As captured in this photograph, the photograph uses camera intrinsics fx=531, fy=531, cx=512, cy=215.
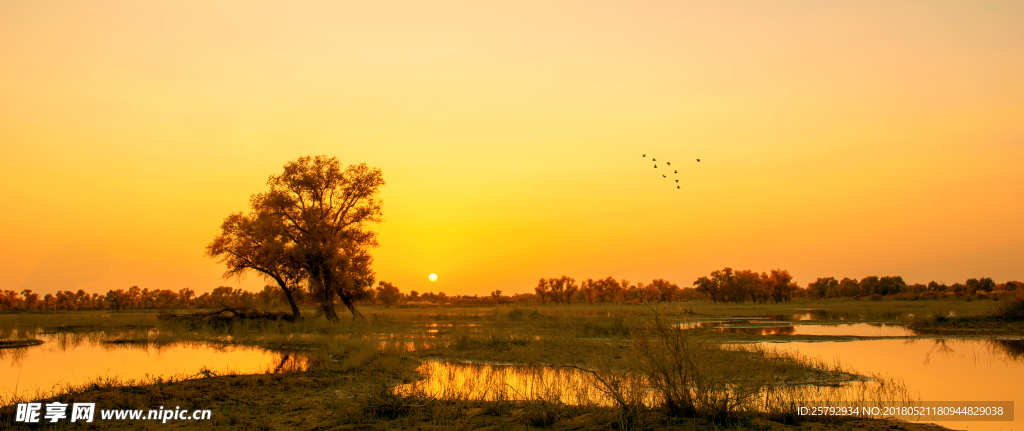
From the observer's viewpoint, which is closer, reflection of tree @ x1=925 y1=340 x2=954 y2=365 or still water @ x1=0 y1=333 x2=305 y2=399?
still water @ x1=0 y1=333 x2=305 y2=399

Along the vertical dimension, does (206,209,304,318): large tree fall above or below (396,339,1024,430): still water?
above

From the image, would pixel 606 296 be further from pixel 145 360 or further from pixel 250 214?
pixel 145 360

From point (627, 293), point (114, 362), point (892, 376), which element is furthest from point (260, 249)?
point (627, 293)

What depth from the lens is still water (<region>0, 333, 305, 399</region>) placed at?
13.8m

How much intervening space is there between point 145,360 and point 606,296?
434ft

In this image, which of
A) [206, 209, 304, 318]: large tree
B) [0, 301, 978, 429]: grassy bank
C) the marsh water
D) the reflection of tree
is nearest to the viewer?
[0, 301, 978, 429]: grassy bank

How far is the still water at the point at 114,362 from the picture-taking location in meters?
13.8

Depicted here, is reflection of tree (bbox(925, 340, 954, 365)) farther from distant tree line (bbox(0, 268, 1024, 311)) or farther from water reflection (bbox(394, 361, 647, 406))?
distant tree line (bbox(0, 268, 1024, 311))

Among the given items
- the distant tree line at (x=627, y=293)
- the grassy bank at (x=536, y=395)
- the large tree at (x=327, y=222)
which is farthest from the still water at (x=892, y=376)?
the distant tree line at (x=627, y=293)

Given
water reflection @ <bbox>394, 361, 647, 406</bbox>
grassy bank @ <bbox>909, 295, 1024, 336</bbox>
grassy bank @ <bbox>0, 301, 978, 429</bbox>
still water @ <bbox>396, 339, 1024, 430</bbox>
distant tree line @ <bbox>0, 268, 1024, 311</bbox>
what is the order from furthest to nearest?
distant tree line @ <bbox>0, 268, 1024, 311</bbox>, grassy bank @ <bbox>909, 295, 1024, 336</bbox>, still water @ <bbox>396, 339, 1024, 430</bbox>, water reflection @ <bbox>394, 361, 647, 406</bbox>, grassy bank @ <bbox>0, 301, 978, 429</bbox>

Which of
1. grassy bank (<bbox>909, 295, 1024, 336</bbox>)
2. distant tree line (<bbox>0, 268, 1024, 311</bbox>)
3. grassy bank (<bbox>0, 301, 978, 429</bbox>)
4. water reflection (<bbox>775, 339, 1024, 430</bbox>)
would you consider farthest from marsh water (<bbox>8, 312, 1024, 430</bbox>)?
distant tree line (<bbox>0, 268, 1024, 311</bbox>)

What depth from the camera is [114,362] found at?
17.5 metres

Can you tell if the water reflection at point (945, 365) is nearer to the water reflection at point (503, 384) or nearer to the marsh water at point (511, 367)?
the marsh water at point (511, 367)

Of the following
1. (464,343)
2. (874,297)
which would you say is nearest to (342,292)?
(464,343)
